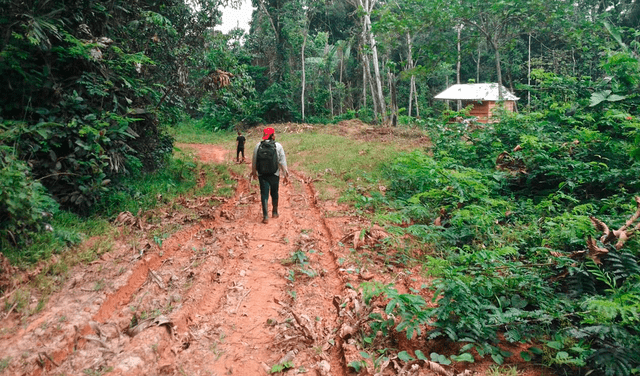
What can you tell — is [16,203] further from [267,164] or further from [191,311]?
[267,164]

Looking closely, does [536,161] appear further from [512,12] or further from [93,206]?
[512,12]

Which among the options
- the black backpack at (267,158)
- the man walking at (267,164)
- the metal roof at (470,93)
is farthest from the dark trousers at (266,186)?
the metal roof at (470,93)

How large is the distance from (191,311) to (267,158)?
353cm

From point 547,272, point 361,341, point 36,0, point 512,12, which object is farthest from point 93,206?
point 512,12

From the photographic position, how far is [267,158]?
691 centimetres

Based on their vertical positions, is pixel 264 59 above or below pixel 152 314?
above

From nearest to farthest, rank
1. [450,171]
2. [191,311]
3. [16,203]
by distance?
[191,311]
[16,203]
[450,171]

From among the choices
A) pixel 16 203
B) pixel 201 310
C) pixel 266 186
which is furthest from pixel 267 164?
pixel 16 203

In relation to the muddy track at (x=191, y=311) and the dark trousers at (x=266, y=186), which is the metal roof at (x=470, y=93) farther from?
the muddy track at (x=191, y=311)

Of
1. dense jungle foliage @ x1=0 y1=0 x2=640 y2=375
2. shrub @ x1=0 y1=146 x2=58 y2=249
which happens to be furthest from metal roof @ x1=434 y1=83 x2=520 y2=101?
shrub @ x1=0 y1=146 x2=58 y2=249

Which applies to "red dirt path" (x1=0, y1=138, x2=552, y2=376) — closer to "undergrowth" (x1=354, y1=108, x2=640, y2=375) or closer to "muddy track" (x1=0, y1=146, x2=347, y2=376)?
"muddy track" (x1=0, y1=146, x2=347, y2=376)

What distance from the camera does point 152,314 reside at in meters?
3.92

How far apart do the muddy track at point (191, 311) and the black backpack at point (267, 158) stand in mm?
1279

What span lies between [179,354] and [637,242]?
15.5 ft
